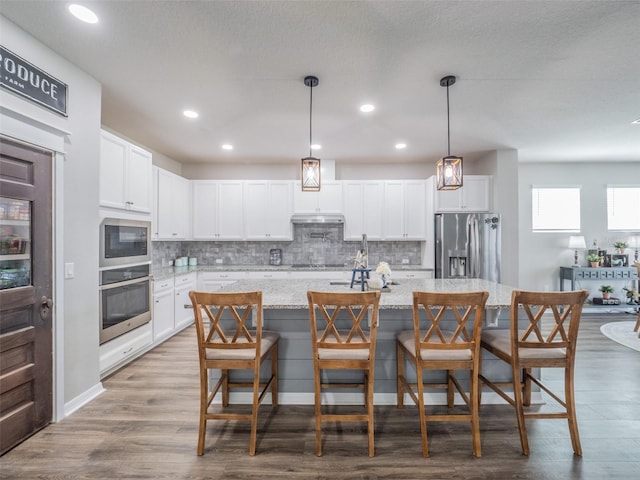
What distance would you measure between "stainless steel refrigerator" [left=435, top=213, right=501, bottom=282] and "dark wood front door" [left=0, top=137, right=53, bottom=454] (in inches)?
184

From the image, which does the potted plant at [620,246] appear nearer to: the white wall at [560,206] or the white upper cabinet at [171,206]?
the white wall at [560,206]

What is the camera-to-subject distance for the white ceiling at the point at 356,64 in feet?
6.29

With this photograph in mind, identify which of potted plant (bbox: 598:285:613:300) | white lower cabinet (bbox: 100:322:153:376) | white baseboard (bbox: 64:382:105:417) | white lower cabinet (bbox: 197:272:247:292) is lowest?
white baseboard (bbox: 64:382:105:417)

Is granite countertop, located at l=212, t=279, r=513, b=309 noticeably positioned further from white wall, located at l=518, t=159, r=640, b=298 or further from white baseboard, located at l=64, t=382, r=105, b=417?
white wall, located at l=518, t=159, r=640, b=298

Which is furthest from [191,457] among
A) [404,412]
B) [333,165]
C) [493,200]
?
[493,200]

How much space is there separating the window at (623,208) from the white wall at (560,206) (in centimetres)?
12

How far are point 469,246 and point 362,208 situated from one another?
179 cm

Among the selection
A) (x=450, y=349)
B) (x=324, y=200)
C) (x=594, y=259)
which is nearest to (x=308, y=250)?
(x=324, y=200)

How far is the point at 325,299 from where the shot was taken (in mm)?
1916

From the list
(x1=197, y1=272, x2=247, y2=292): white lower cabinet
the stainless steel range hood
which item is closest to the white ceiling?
the stainless steel range hood

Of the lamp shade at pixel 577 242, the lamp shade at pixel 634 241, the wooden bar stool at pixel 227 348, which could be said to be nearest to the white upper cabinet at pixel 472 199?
the lamp shade at pixel 577 242

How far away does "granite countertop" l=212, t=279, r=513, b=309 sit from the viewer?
224 cm

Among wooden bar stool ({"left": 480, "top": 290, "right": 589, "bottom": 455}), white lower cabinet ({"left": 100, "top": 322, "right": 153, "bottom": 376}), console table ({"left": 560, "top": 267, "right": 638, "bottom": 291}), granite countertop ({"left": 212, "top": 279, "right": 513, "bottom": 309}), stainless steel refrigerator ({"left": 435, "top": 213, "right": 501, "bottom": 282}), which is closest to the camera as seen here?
wooden bar stool ({"left": 480, "top": 290, "right": 589, "bottom": 455})

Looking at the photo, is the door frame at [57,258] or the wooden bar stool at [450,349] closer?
the wooden bar stool at [450,349]
